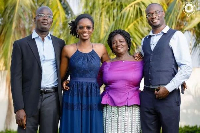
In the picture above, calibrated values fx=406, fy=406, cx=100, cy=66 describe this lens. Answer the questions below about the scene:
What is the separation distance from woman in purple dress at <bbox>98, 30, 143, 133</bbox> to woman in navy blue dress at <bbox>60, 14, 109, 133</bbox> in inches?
4.6

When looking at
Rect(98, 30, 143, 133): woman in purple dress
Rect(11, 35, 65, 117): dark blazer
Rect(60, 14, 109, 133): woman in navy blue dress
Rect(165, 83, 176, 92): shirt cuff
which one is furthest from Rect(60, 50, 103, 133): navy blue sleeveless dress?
Rect(165, 83, 176, 92): shirt cuff

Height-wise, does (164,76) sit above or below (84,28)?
below

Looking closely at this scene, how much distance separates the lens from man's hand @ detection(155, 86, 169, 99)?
14.8ft

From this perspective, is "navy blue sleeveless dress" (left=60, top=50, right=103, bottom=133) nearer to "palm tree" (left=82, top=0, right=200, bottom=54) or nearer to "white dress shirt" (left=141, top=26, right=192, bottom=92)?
"white dress shirt" (left=141, top=26, right=192, bottom=92)

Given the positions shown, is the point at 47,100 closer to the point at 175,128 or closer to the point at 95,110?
the point at 95,110

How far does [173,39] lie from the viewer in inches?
182

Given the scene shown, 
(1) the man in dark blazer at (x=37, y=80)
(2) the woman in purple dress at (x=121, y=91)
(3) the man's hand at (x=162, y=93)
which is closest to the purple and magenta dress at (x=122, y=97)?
(2) the woman in purple dress at (x=121, y=91)

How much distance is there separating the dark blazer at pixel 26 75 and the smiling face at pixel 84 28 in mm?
604

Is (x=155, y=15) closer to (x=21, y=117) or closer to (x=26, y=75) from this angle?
(x=26, y=75)

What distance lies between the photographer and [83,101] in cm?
495

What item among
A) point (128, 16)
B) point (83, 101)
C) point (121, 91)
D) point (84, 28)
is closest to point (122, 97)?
point (121, 91)

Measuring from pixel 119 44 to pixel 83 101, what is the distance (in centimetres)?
83

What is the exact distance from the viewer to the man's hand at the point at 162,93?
4.52 metres

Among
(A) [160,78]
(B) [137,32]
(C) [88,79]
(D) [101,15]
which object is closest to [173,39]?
(A) [160,78]
